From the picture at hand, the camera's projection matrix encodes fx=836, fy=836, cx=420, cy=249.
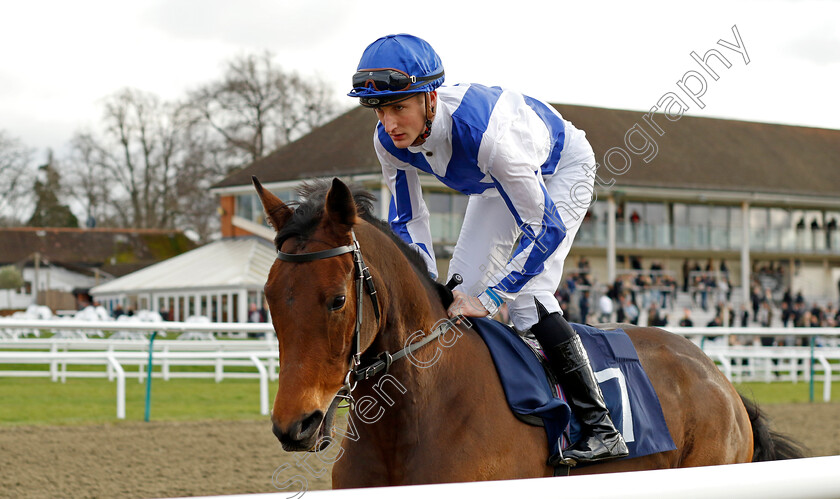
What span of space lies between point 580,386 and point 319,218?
1.06 meters

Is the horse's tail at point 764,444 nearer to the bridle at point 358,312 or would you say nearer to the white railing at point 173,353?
the bridle at point 358,312

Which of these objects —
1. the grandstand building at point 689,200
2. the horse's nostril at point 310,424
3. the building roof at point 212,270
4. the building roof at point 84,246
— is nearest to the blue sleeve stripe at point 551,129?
the horse's nostril at point 310,424

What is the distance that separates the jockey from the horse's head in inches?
18.6

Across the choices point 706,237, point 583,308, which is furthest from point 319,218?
point 706,237

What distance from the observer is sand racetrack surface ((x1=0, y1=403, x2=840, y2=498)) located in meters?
5.14

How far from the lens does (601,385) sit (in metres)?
2.88

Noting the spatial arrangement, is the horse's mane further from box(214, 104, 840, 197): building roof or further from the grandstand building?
the grandstand building

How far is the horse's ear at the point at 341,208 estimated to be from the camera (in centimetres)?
224

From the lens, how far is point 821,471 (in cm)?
138

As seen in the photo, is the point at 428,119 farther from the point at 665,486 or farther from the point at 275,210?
the point at 665,486

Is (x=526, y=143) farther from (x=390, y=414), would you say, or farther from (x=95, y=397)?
(x=95, y=397)

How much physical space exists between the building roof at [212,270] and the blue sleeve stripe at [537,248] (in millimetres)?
22642

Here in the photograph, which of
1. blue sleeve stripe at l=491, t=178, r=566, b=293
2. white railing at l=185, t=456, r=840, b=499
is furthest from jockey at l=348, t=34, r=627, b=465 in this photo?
white railing at l=185, t=456, r=840, b=499

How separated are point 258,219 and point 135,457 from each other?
23587 millimetres
